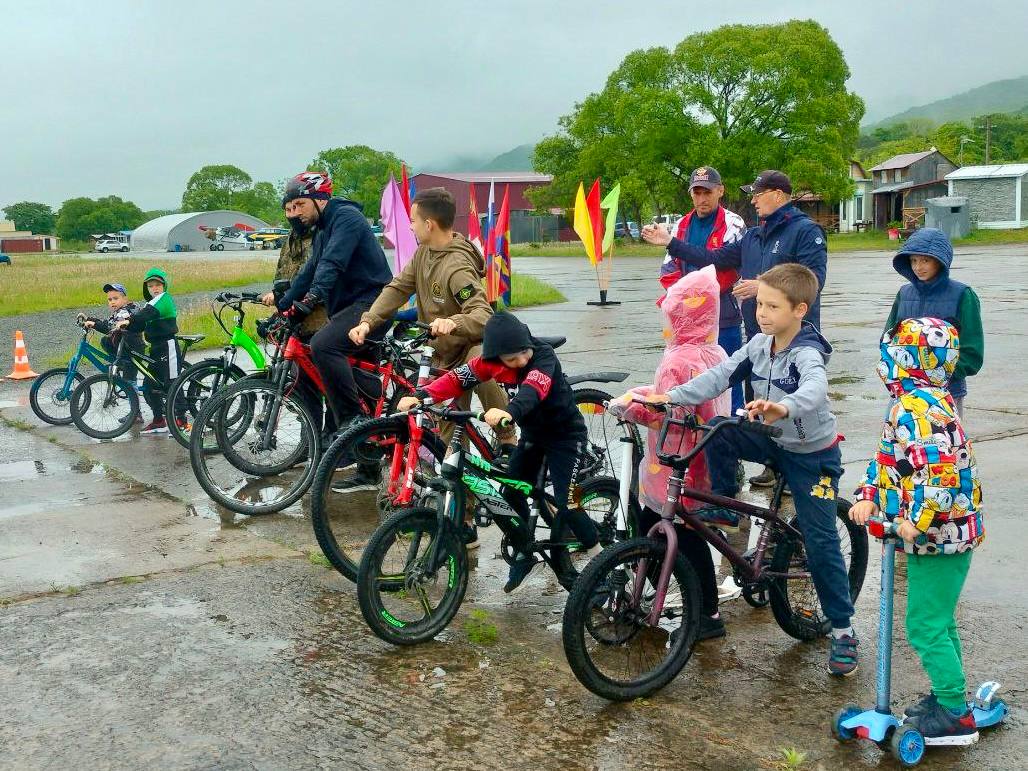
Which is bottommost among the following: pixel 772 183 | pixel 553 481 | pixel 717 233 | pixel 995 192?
pixel 553 481

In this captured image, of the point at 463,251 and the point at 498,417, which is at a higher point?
the point at 463,251

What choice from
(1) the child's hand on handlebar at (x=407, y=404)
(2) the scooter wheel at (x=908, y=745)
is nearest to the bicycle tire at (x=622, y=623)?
(2) the scooter wheel at (x=908, y=745)

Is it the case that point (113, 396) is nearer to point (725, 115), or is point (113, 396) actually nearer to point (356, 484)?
point (356, 484)

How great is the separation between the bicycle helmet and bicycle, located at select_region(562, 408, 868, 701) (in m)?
4.04

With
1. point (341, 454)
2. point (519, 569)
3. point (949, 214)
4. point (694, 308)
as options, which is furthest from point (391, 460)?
point (949, 214)

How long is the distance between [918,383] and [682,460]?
3.00ft

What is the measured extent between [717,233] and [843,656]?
3.84 metres

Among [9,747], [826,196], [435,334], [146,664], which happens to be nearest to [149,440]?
[435,334]

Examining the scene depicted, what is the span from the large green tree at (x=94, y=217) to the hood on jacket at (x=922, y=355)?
598ft

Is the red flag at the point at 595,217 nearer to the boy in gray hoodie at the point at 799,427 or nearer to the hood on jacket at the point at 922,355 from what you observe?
the boy in gray hoodie at the point at 799,427

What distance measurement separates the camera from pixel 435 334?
5.86 meters

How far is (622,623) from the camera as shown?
4273mm

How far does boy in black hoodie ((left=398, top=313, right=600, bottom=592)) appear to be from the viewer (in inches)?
192

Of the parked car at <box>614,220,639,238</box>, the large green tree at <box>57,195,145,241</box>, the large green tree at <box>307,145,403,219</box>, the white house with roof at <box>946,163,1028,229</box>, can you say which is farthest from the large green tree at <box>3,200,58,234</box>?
the white house with roof at <box>946,163,1028,229</box>
